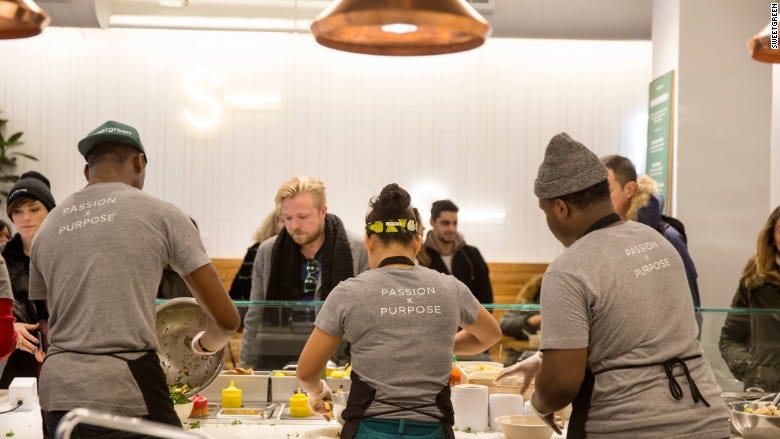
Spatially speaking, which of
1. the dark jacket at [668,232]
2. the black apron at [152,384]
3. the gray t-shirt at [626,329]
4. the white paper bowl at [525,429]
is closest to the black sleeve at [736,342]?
the white paper bowl at [525,429]

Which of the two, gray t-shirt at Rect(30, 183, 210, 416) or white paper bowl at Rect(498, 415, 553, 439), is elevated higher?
gray t-shirt at Rect(30, 183, 210, 416)

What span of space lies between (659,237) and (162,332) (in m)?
1.84

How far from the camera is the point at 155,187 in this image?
8.16 metres

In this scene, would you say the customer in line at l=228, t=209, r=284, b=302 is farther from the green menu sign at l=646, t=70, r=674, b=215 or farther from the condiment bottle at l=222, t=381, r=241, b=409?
the green menu sign at l=646, t=70, r=674, b=215

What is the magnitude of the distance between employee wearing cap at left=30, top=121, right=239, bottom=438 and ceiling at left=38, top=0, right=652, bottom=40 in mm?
5602

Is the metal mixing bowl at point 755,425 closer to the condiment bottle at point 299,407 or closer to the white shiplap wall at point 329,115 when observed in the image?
the condiment bottle at point 299,407

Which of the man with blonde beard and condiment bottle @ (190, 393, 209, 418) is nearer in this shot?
condiment bottle @ (190, 393, 209, 418)

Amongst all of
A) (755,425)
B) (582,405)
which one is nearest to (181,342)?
(582,405)

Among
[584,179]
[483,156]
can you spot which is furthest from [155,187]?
[584,179]

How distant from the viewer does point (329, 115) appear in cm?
818

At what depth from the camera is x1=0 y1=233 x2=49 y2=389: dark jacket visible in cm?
442

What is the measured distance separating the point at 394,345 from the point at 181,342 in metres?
1.12

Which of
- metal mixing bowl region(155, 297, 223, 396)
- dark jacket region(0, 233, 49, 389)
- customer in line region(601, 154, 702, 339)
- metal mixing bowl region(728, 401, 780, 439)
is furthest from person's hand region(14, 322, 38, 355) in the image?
metal mixing bowl region(728, 401, 780, 439)

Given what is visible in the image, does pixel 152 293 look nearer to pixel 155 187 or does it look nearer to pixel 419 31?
pixel 419 31
